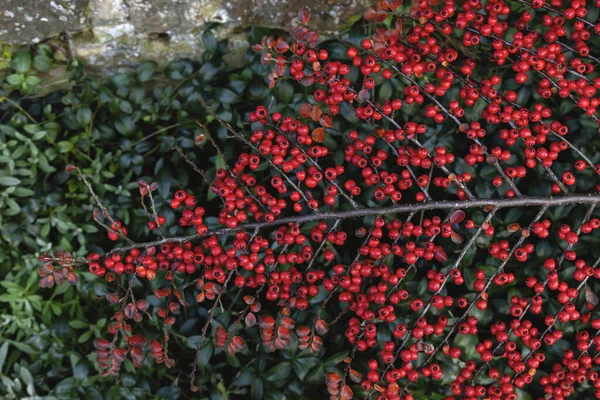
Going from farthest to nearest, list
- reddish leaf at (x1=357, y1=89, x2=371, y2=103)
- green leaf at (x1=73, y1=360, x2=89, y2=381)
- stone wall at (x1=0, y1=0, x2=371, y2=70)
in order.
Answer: stone wall at (x1=0, y1=0, x2=371, y2=70)
green leaf at (x1=73, y1=360, x2=89, y2=381)
reddish leaf at (x1=357, y1=89, x2=371, y2=103)

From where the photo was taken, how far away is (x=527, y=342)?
2.02m

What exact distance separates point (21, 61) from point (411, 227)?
5.99 feet

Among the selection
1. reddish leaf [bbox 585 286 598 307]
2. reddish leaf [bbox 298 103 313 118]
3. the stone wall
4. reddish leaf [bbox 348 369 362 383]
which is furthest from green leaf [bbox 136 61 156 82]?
reddish leaf [bbox 585 286 598 307]

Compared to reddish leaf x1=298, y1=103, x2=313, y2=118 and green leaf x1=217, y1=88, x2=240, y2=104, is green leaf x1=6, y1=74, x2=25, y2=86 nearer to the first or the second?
green leaf x1=217, y1=88, x2=240, y2=104

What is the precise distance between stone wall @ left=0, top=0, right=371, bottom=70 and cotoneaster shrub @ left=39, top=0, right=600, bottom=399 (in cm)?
32

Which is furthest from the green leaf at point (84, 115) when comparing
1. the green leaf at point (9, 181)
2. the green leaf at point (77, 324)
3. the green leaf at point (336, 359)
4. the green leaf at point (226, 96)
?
the green leaf at point (336, 359)

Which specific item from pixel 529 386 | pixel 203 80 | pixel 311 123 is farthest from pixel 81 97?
pixel 529 386

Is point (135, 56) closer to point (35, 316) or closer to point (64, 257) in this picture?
point (64, 257)

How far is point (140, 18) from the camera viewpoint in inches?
97.8

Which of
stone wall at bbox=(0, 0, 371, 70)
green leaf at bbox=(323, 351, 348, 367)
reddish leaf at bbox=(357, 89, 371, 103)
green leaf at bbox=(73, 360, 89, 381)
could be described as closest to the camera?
reddish leaf at bbox=(357, 89, 371, 103)

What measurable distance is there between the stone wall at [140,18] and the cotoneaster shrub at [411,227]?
323 millimetres

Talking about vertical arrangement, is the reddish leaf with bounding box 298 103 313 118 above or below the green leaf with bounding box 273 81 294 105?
above

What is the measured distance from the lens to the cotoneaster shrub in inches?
79.0

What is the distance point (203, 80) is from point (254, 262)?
88cm
